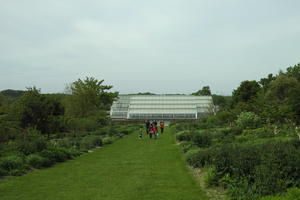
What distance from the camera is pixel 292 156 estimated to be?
6543mm

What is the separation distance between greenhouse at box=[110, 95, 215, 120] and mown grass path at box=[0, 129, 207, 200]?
49819 millimetres

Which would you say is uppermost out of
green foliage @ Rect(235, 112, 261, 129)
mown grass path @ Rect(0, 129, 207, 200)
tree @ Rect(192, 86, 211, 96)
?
tree @ Rect(192, 86, 211, 96)

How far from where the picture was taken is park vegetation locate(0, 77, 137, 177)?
35.9 ft

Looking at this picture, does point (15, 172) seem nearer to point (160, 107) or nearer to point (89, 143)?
point (89, 143)

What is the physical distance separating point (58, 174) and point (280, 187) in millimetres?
6733

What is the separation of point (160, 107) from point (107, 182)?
186ft

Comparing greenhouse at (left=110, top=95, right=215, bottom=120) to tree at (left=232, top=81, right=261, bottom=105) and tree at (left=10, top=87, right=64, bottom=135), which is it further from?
tree at (left=10, top=87, right=64, bottom=135)

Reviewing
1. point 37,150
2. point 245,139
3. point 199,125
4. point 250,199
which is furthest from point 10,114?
point 199,125

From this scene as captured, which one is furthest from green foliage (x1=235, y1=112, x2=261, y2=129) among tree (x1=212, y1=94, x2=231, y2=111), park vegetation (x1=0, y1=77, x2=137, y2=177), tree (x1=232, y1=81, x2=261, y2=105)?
tree (x1=212, y1=94, x2=231, y2=111)

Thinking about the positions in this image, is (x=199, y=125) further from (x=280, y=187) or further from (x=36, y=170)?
(x=280, y=187)

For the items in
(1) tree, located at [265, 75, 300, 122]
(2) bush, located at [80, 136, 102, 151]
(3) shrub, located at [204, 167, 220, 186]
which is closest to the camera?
(3) shrub, located at [204, 167, 220, 186]

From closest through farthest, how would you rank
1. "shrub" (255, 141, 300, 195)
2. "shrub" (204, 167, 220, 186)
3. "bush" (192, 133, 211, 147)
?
1. "shrub" (255, 141, 300, 195)
2. "shrub" (204, 167, 220, 186)
3. "bush" (192, 133, 211, 147)

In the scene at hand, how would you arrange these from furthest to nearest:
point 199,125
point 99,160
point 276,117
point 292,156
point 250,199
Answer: point 199,125
point 276,117
point 99,160
point 292,156
point 250,199

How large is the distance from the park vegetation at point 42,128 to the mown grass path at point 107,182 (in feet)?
3.05
